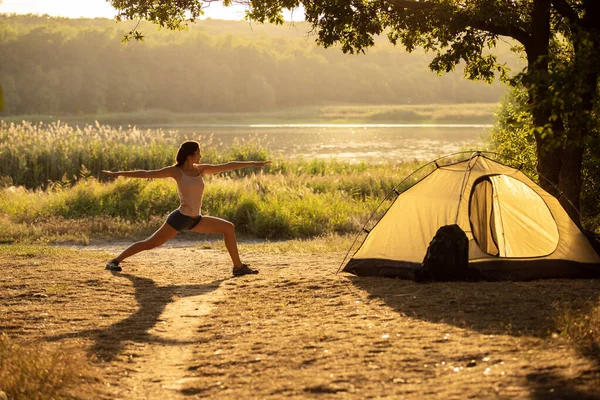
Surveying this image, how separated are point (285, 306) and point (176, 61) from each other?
10511 cm

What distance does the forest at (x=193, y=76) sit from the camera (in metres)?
92.8

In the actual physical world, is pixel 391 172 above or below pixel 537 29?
below

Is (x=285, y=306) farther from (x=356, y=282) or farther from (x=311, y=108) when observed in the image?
(x=311, y=108)

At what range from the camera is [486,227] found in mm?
10562

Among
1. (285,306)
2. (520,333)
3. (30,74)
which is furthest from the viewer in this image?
(30,74)

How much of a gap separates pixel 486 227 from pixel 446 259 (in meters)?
1.64

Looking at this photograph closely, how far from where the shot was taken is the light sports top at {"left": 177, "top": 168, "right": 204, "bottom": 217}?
32.4 ft

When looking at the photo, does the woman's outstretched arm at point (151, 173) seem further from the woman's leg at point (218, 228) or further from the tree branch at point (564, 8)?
the tree branch at point (564, 8)

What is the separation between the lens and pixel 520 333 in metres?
6.50

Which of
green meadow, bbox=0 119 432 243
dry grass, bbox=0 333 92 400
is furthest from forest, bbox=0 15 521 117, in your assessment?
dry grass, bbox=0 333 92 400

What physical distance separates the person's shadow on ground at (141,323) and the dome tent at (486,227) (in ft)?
6.90

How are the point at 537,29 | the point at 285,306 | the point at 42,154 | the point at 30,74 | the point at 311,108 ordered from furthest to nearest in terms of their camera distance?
the point at 311,108 < the point at 30,74 < the point at 42,154 < the point at 537,29 < the point at 285,306

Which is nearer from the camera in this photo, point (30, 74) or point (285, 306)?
point (285, 306)

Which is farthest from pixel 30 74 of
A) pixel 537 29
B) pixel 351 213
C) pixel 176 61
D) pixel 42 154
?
pixel 537 29
